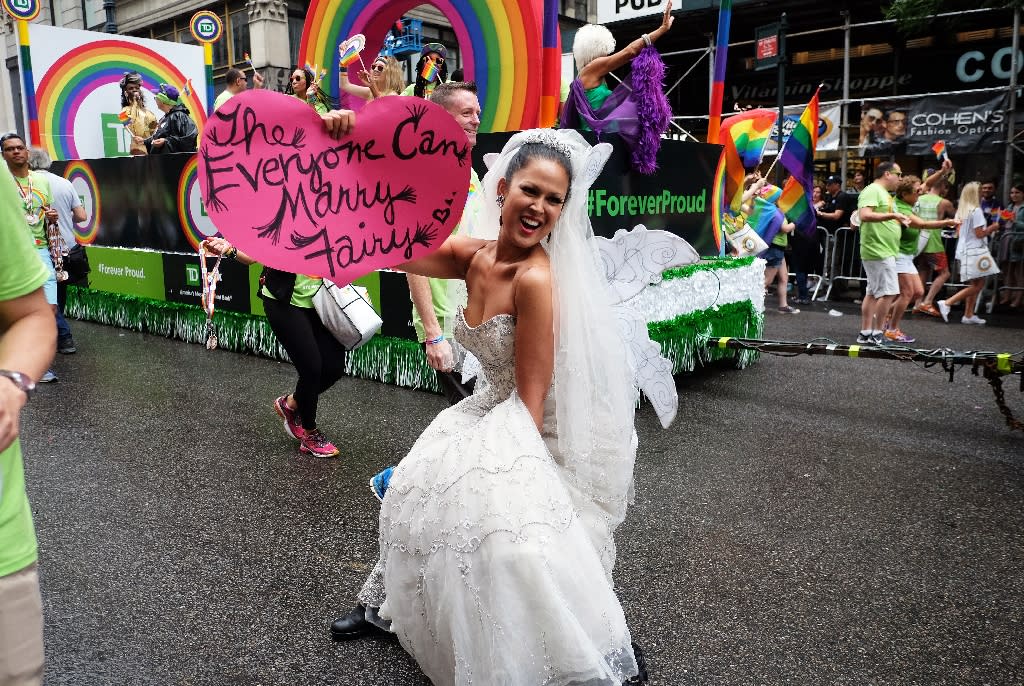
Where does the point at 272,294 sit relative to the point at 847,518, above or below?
above

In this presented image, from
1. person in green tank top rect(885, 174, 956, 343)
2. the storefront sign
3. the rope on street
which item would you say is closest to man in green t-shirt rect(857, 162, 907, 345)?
person in green tank top rect(885, 174, 956, 343)

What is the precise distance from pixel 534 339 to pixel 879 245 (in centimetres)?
662

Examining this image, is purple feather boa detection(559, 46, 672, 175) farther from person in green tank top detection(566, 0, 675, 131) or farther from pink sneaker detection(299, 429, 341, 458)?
pink sneaker detection(299, 429, 341, 458)

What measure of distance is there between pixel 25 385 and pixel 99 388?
17.1 ft

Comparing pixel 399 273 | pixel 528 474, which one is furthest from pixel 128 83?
pixel 528 474

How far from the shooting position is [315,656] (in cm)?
258

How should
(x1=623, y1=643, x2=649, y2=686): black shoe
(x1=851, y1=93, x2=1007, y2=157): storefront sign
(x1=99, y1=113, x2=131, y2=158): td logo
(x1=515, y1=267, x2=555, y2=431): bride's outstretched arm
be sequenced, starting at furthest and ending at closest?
1. (x1=99, y1=113, x2=131, y2=158): td logo
2. (x1=851, y1=93, x2=1007, y2=157): storefront sign
3. (x1=623, y1=643, x2=649, y2=686): black shoe
4. (x1=515, y1=267, x2=555, y2=431): bride's outstretched arm

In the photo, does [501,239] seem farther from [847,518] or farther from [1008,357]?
[1008,357]

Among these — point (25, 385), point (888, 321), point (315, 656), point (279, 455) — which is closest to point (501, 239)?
point (25, 385)

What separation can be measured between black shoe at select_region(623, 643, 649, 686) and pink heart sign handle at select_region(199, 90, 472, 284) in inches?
52.9

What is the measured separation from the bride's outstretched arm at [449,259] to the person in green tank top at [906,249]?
21.3 feet

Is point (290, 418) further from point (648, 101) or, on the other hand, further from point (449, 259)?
point (648, 101)

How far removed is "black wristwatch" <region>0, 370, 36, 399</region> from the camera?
1.29m

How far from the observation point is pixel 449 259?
8.07ft
